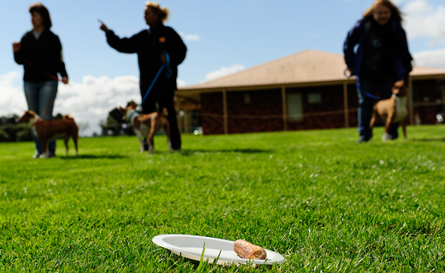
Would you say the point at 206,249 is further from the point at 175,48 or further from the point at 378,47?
the point at 378,47

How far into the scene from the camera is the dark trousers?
6383 mm

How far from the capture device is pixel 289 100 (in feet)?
66.8

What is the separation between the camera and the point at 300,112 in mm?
20156

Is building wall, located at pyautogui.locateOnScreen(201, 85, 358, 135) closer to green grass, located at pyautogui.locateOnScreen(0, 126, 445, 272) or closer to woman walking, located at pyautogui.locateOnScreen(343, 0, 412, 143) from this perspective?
woman walking, located at pyautogui.locateOnScreen(343, 0, 412, 143)

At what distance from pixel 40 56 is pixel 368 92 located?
18.7 feet

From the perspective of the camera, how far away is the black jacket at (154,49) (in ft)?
20.2

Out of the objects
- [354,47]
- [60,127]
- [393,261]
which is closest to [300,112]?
[354,47]

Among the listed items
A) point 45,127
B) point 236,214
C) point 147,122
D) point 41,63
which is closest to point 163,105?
point 147,122

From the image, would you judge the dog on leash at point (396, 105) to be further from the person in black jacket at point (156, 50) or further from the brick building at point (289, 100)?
the brick building at point (289, 100)

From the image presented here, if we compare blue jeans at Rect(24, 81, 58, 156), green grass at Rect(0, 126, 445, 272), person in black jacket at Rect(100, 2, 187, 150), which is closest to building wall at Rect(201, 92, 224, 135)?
person in black jacket at Rect(100, 2, 187, 150)

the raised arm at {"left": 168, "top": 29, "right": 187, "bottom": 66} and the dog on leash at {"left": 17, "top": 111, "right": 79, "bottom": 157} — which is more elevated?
the raised arm at {"left": 168, "top": 29, "right": 187, "bottom": 66}

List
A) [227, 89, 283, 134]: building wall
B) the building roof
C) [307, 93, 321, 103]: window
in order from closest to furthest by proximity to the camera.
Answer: the building roof → [307, 93, 321, 103]: window → [227, 89, 283, 134]: building wall

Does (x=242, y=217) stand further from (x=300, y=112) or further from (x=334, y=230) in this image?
(x=300, y=112)

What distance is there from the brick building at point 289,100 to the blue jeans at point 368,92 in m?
11.8
